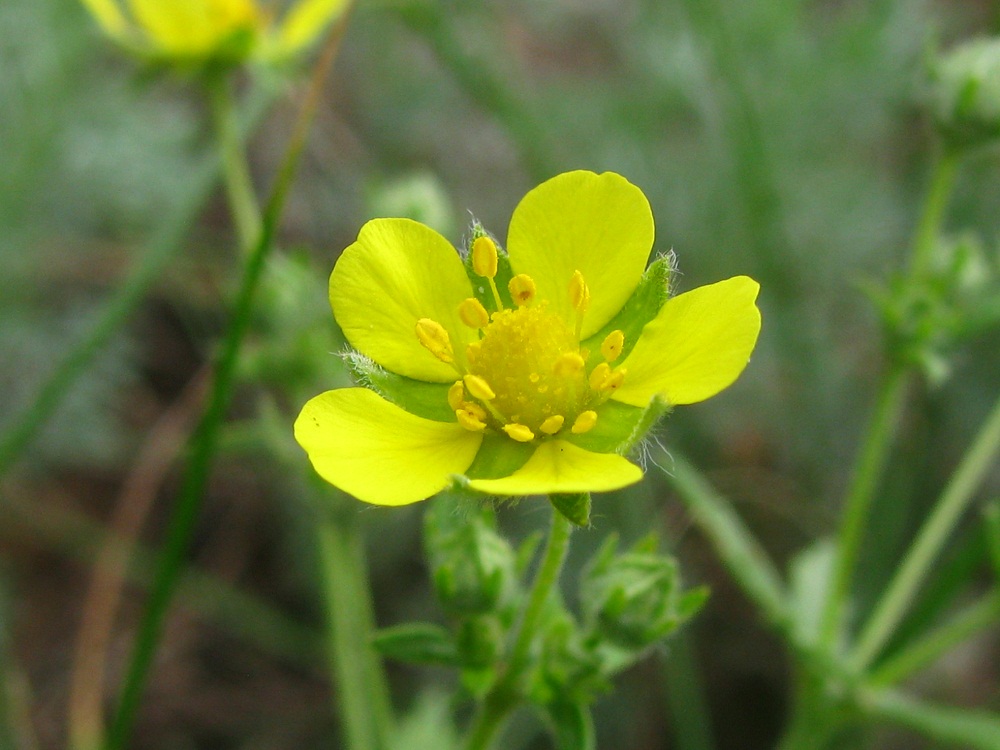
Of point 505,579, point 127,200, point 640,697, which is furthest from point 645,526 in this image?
point 127,200

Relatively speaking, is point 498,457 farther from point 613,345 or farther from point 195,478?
point 195,478

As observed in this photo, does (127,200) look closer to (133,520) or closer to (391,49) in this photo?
(133,520)

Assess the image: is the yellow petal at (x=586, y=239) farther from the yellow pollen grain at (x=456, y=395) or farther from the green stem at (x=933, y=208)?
the green stem at (x=933, y=208)

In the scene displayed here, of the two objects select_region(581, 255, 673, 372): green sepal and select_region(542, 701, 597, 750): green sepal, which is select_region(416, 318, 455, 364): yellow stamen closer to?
select_region(581, 255, 673, 372): green sepal

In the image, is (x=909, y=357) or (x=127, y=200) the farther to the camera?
(x=127, y=200)

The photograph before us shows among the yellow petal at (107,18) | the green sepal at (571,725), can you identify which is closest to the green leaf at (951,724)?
the green sepal at (571,725)

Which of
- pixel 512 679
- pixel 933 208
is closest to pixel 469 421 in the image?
pixel 512 679
